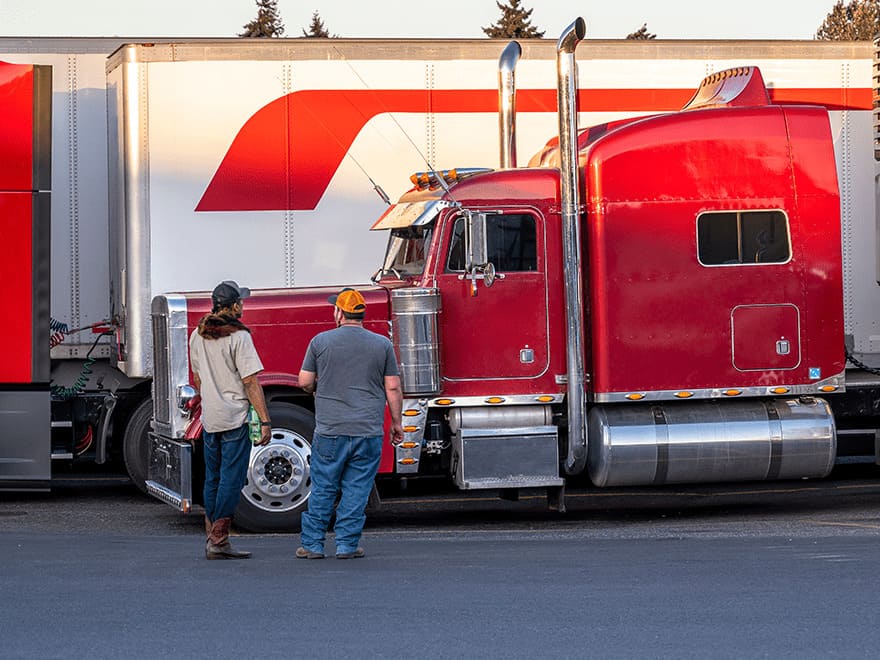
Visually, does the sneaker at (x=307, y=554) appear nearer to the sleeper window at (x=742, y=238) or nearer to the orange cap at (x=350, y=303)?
the orange cap at (x=350, y=303)

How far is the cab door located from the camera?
38.2 ft

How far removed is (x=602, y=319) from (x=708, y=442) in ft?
4.23

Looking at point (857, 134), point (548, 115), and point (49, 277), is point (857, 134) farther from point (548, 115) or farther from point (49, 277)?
point (49, 277)

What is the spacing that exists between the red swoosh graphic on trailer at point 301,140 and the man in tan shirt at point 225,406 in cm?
378

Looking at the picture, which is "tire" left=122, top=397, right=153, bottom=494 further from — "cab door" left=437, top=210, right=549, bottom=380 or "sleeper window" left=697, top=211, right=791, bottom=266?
"sleeper window" left=697, top=211, right=791, bottom=266

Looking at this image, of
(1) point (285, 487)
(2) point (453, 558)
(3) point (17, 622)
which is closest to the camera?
(3) point (17, 622)

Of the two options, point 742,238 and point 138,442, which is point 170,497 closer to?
point 138,442

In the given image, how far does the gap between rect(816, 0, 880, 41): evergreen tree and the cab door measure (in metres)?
38.0

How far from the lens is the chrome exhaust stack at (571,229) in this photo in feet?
37.9

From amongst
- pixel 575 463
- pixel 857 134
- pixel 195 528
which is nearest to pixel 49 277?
pixel 195 528

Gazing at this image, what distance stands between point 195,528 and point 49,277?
2.49 meters

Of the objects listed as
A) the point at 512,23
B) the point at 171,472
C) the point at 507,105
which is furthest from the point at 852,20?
the point at 171,472

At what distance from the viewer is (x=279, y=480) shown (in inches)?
447

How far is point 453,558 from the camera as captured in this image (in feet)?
30.9
